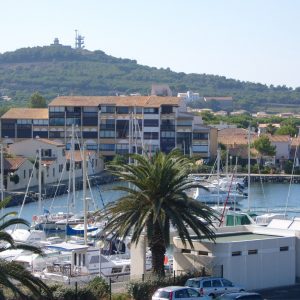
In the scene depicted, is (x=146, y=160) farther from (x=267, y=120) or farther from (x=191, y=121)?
(x=267, y=120)

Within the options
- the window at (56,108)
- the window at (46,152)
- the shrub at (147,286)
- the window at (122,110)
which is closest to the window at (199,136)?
the window at (122,110)

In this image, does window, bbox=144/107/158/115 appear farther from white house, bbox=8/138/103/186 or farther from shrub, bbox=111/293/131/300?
shrub, bbox=111/293/131/300

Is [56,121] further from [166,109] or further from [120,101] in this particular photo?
[166,109]

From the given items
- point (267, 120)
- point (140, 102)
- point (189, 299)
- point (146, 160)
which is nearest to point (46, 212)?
point (146, 160)

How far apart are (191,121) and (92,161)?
490 inches

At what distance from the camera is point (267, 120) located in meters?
163

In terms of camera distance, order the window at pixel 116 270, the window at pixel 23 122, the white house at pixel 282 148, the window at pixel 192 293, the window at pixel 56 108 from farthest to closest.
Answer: the white house at pixel 282 148
the window at pixel 23 122
the window at pixel 56 108
the window at pixel 116 270
the window at pixel 192 293

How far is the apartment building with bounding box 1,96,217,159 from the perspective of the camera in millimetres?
94500

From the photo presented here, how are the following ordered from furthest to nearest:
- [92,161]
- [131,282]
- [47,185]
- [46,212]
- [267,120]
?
1. [267,120]
2. [92,161]
3. [47,185]
4. [46,212]
5. [131,282]

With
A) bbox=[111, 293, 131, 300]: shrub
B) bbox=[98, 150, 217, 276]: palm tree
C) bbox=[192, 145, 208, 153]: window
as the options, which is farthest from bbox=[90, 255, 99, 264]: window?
bbox=[192, 145, 208, 153]: window

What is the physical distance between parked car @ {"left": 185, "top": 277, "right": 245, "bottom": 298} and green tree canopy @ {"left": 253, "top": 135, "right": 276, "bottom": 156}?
75096 millimetres

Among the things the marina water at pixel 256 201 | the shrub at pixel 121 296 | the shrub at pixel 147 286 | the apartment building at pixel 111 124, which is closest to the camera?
the shrub at pixel 121 296

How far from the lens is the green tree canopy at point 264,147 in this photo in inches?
3922

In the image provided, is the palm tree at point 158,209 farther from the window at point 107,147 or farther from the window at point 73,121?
the window at point 73,121
